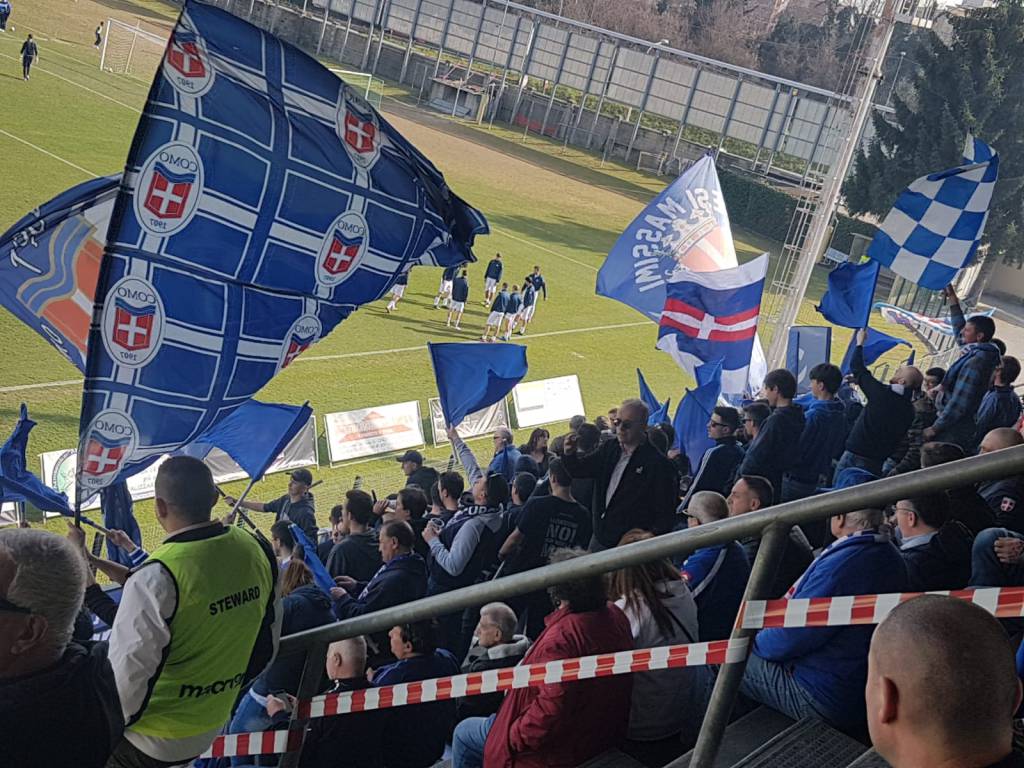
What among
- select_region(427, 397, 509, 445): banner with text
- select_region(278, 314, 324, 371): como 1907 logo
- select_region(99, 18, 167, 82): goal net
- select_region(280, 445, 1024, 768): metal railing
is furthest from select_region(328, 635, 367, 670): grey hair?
select_region(99, 18, 167, 82): goal net

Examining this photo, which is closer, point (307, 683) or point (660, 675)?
point (307, 683)

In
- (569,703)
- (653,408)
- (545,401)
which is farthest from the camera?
(545,401)

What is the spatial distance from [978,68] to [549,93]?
26.8m

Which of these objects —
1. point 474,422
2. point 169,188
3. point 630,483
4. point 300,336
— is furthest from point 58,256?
point 474,422

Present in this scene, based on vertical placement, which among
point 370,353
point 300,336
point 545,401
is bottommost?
point 370,353

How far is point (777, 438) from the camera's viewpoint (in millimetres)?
6930

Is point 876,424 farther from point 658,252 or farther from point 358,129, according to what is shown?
point 658,252

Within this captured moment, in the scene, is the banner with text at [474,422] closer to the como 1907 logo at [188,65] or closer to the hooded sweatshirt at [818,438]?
the hooded sweatshirt at [818,438]

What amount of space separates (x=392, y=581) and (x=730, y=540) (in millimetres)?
2953

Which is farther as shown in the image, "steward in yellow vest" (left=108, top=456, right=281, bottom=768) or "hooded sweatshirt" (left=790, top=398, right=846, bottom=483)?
"hooded sweatshirt" (left=790, top=398, right=846, bottom=483)

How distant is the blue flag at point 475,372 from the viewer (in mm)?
9117

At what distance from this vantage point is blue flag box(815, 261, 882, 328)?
9.77 meters

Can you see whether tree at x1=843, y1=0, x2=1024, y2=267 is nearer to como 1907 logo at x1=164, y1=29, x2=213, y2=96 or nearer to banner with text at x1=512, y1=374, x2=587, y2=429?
banner with text at x1=512, y1=374, x2=587, y2=429

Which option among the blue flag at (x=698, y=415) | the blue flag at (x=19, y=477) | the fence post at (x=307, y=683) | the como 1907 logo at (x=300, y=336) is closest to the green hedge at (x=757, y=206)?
the blue flag at (x=698, y=415)
